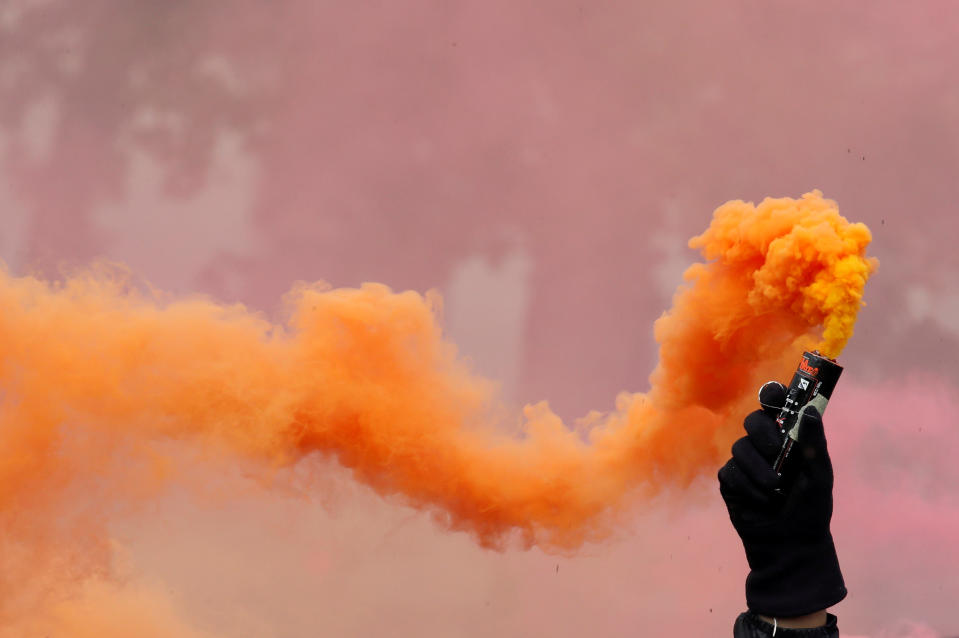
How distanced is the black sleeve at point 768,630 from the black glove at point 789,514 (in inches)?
3.8

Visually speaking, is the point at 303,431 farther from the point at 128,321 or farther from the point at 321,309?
the point at 128,321

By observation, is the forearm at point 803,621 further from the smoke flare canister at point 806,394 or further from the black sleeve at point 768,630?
the smoke flare canister at point 806,394

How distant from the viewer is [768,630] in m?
5.29

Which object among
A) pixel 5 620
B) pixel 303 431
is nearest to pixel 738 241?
pixel 303 431

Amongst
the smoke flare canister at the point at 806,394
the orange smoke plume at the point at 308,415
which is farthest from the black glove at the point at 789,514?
the orange smoke plume at the point at 308,415

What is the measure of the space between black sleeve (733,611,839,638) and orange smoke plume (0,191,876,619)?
1.40 m

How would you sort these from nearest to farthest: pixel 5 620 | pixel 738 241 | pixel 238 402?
pixel 738 241
pixel 238 402
pixel 5 620

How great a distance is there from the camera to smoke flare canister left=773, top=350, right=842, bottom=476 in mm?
5160

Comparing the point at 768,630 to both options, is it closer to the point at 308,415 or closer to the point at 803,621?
the point at 803,621

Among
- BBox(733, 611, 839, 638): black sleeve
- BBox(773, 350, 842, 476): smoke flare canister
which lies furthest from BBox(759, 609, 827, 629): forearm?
BBox(773, 350, 842, 476): smoke flare canister

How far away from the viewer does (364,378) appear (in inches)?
267

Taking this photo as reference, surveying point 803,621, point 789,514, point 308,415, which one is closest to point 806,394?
point 789,514

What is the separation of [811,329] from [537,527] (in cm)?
241

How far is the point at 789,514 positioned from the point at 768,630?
671 mm
